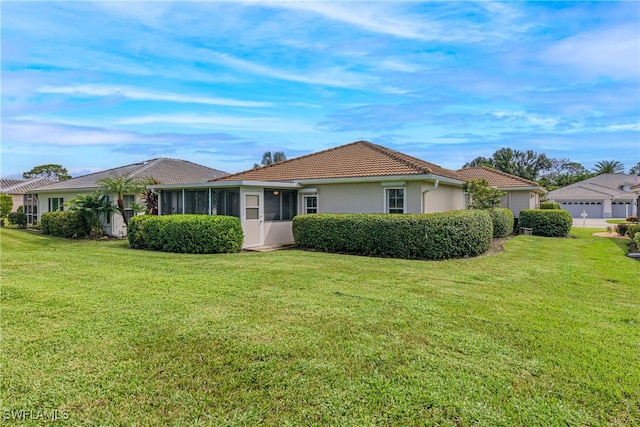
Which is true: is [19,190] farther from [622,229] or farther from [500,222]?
[622,229]

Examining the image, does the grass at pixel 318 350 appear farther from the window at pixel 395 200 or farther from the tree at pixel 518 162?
the tree at pixel 518 162

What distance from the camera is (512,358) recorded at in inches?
163

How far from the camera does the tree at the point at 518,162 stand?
62.4m

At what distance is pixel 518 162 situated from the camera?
68.0m

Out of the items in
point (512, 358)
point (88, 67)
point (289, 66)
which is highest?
point (289, 66)

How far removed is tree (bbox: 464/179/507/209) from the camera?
17.7 m

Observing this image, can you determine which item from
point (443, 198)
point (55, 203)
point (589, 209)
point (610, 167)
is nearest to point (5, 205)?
point (55, 203)

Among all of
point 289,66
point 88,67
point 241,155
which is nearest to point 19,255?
point 88,67

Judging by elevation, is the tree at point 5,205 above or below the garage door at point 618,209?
above

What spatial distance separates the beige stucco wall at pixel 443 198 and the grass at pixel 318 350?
626 centimetres

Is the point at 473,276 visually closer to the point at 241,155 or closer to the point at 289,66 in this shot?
the point at 289,66

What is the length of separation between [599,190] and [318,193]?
48.4 metres

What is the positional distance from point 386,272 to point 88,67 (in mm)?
12658

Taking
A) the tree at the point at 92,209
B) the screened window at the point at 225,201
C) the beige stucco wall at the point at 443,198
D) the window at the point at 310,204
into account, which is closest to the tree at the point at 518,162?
the beige stucco wall at the point at 443,198
